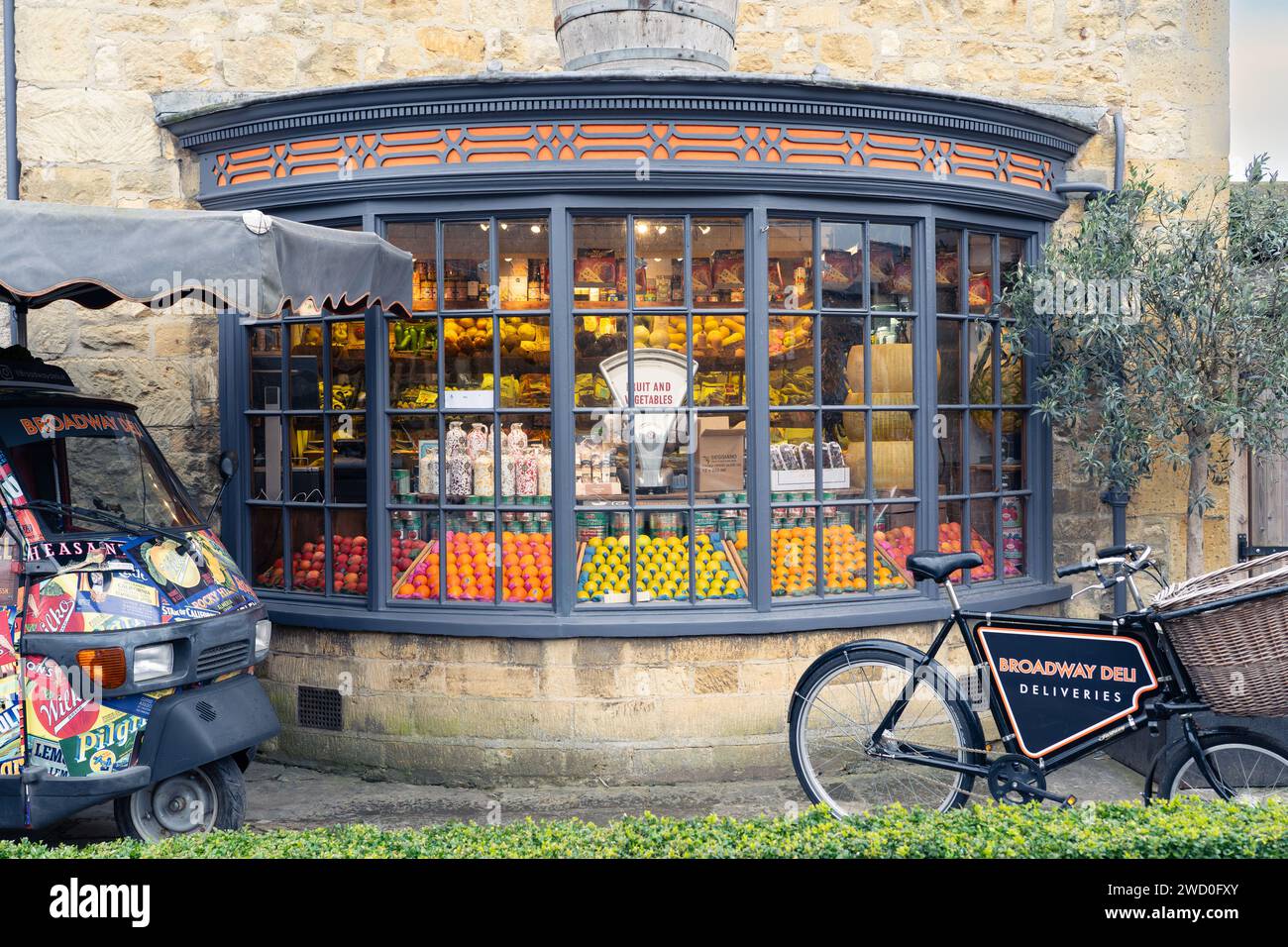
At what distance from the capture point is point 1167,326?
6.85 m

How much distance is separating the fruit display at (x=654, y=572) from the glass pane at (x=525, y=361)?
0.91 meters

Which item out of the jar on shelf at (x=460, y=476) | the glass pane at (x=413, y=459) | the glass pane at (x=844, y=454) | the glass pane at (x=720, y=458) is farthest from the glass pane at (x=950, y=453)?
the glass pane at (x=413, y=459)

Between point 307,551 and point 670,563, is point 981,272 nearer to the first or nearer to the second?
point 670,563

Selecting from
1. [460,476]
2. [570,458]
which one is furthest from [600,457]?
[460,476]

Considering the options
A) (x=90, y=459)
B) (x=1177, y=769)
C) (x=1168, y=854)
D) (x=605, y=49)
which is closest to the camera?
(x=1168, y=854)

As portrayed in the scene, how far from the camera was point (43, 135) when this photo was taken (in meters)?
7.57

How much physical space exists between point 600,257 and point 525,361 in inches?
29.4

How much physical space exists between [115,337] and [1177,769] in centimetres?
659

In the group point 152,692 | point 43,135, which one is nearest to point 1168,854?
point 152,692

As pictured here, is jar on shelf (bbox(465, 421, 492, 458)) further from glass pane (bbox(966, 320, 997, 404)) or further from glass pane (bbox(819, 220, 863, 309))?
glass pane (bbox(966, 320, 997, 404))

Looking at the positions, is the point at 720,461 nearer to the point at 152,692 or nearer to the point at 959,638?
the point at 959,638

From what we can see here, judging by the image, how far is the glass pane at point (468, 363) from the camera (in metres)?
6.97

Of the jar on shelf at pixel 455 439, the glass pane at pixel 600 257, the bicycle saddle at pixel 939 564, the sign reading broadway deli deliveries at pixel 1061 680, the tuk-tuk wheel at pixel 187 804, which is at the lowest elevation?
the tuk-tuk wheel at pixel 187 804

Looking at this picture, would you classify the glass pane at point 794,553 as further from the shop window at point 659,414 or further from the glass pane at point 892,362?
the glass pane at point 892,362
